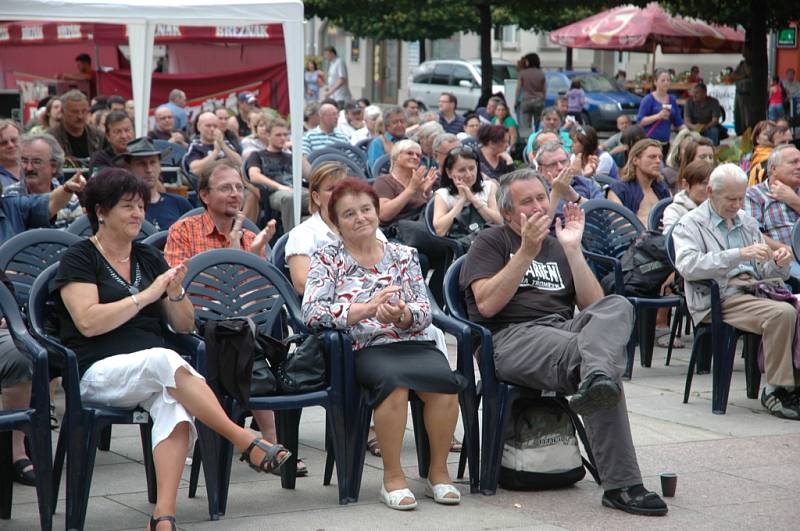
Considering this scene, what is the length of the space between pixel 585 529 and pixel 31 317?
2.45 meters

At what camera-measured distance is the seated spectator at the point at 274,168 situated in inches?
469

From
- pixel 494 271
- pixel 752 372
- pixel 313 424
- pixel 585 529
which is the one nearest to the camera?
pixel 585 529

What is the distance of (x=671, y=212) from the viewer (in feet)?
28.4

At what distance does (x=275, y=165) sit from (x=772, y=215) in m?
5.29

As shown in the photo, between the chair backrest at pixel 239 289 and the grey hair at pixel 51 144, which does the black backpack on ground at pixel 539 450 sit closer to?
the chair backrest at pixel 239 289

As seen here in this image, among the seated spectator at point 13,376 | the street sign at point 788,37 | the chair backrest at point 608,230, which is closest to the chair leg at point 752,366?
the chair backrest at point 608,230

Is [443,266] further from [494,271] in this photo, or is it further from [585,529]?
[585,529]

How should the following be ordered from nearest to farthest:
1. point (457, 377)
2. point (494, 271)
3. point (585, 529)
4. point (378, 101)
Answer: point (585, 529) → point (457, 377) → point (494, 271) → point (378, 101)

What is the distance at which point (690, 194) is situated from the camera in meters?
8.73

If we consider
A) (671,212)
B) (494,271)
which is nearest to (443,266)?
(671,212)

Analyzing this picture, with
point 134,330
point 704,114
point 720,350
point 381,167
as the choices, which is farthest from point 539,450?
point 704,114

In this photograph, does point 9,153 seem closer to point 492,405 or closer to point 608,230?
point 492,405

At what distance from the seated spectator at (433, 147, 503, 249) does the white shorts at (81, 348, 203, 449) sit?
438 cm

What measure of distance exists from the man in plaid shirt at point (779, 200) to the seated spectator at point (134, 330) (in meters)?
4.62
